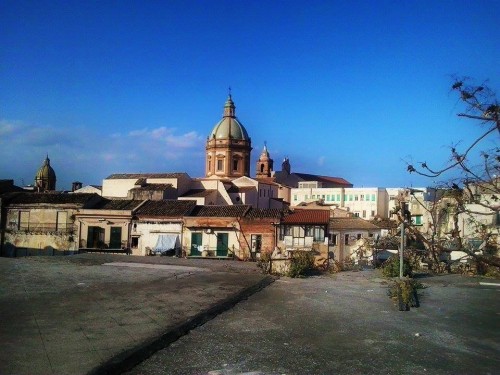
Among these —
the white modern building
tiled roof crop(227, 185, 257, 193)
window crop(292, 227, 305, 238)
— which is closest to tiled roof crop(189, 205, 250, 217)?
window crop(292, 227, 305, 238)

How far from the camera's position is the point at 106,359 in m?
8.39

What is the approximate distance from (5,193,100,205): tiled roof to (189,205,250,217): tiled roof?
9135 mm

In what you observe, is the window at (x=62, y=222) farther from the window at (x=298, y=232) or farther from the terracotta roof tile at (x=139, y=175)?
the window at (x=298, y=232)

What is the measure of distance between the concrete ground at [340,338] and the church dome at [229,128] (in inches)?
1780

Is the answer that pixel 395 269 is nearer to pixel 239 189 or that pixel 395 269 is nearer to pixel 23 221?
pixel 23 221

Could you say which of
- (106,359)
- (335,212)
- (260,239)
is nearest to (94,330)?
(106,359)

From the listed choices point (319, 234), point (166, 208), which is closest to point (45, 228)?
point (166, 208)

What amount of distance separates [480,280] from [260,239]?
44.1 ft

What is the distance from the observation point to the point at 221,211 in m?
33.0

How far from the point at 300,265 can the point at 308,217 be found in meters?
7.26

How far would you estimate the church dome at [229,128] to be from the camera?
61406 mm

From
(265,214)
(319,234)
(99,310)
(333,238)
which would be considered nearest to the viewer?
(99,310)

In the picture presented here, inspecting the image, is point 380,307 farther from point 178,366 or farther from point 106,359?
point 106,359

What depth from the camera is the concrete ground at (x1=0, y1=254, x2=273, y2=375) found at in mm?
→ 8438
